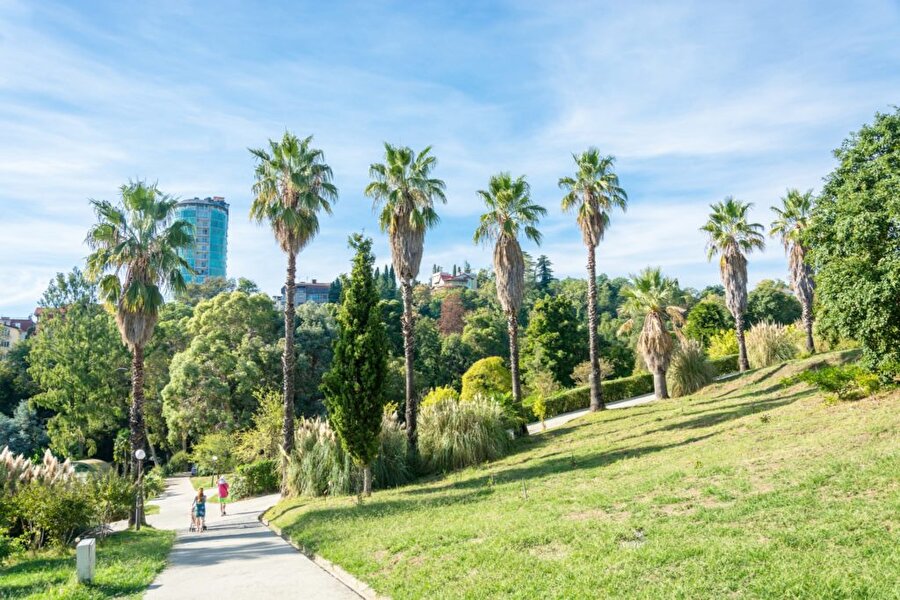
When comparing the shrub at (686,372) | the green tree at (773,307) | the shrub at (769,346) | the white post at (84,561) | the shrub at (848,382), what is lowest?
the white post at (84,561)

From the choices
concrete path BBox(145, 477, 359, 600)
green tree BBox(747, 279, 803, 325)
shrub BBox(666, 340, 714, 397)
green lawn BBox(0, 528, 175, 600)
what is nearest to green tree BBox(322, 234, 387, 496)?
concrete path BBox(145, 477, 359, 600)

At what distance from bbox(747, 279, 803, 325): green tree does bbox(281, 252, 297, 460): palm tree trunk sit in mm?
51177

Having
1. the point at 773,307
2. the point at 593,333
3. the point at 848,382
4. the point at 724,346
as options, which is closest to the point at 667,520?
the point at 848,382

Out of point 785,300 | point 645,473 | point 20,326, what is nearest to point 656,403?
point 645,473

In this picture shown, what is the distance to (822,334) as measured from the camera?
57.7ft

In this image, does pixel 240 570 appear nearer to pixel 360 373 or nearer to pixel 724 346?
pixel 360 373

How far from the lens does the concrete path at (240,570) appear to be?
31.9ft

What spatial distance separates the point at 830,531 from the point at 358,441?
45.9ft

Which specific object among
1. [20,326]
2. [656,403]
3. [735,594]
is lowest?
[735,594]

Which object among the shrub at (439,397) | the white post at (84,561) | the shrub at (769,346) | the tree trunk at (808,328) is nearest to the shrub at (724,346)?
the shrub at (769,346)

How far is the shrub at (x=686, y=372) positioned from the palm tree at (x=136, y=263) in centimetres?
2265

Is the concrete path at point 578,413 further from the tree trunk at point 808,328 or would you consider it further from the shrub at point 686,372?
the tree trunk at point 808,328

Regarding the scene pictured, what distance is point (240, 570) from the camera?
38.2 ft

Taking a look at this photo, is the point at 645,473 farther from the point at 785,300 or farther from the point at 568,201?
the point at 785,300
